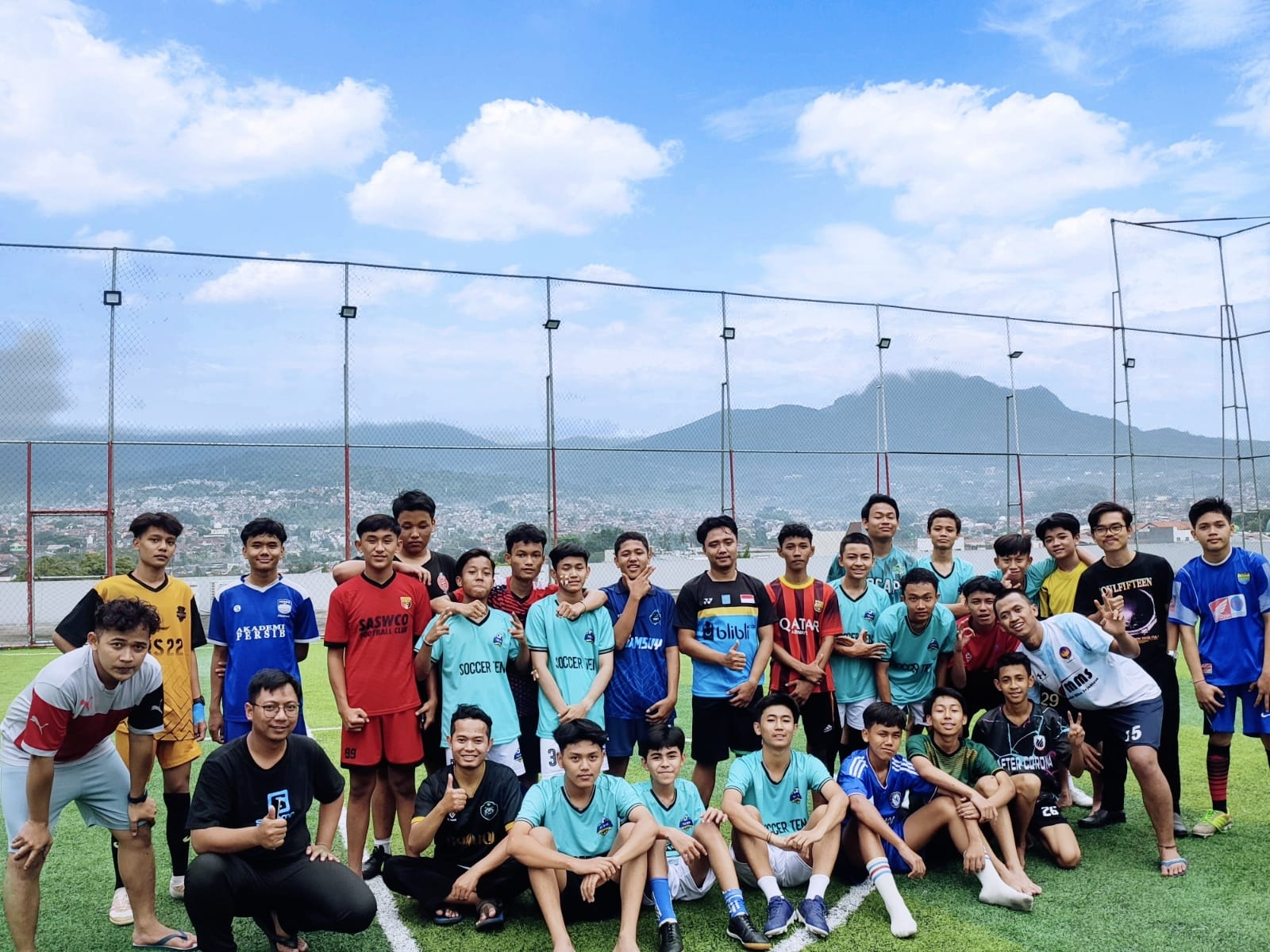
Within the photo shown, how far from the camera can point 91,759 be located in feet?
12.2

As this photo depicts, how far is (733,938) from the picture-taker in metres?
3.87

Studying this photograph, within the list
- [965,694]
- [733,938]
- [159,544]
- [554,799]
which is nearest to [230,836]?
[554,799]

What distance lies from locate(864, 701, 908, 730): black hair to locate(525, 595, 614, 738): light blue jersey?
130 centimetres

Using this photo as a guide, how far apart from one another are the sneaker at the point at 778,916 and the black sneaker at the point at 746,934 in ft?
0.14

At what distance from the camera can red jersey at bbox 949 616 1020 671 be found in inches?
215

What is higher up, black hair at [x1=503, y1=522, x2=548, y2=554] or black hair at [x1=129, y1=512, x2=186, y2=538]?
black hair at [x1=129, y1=512, x2=186, y2=538]

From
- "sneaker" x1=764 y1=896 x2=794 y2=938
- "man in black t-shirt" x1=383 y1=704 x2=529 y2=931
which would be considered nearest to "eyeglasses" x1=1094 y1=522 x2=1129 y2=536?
"sneaker" x1=764 y1=896 x2=794 y2=938

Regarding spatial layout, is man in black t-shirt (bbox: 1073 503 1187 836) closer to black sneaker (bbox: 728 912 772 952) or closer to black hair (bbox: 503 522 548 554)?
black sneaker (bbox: 728 912 772 952)

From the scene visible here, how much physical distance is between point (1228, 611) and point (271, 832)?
4894mm

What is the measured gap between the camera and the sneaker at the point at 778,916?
382 centimetres

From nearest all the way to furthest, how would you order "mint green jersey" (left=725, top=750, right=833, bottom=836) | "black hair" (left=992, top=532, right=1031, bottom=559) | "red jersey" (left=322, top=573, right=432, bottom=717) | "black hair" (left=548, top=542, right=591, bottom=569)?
"mint green jersey" (left=725, top=750, right=833, bottom=836) < "red jersey" (left=322, top=573, right=432, bottom=717) < "black hair" (left=548, top=542, right=591, bottom=569) < "black hair" (left=992, top=532, right=1031, bottom=559)

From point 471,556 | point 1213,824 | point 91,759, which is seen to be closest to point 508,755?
point 471,556

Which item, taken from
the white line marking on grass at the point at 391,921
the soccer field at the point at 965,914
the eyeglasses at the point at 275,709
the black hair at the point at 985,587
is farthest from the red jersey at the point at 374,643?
the black hair at the point at 985,587

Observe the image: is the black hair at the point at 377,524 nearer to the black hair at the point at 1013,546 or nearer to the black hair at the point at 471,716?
the black hair at the point at 471,716
